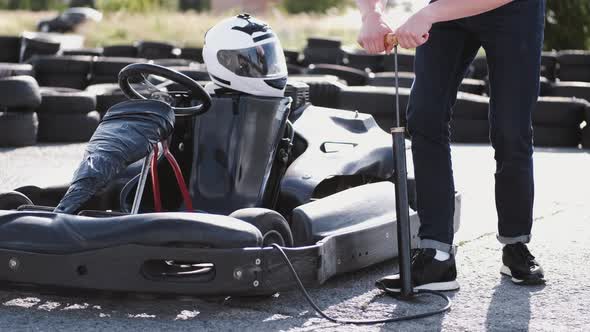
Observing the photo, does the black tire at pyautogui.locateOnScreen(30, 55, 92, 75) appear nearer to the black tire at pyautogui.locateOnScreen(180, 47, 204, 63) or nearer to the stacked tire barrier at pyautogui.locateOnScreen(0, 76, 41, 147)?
the stacked tire barrier at pyautogui.locateOnScreen(0, 76, 41, 147)

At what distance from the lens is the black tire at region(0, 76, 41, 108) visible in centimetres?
701

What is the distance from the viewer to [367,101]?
7812mm

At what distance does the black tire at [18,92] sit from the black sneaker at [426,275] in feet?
14.2

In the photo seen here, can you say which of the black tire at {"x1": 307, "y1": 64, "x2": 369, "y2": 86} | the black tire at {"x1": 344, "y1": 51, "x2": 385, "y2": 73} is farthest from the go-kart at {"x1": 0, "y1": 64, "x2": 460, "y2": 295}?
the black tire at {"x1": 344, "y1": 51, "x2": 385, "y2": 73}

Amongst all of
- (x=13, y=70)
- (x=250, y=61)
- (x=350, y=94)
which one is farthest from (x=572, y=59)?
(x=250, y=61)

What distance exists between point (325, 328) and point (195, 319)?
13.7 inches

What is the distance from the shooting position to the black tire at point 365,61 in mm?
11344

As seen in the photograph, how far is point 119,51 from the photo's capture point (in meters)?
12.4

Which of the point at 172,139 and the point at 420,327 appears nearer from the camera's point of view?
the point at 420,327

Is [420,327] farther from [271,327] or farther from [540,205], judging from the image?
[540,205]

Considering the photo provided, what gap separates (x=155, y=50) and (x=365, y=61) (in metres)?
2.47

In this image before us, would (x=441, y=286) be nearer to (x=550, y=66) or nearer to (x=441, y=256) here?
(x=441, y=256)

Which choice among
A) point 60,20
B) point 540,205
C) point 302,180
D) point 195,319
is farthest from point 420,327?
point 60,20

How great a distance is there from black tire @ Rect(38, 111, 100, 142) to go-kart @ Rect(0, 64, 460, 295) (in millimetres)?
3692
